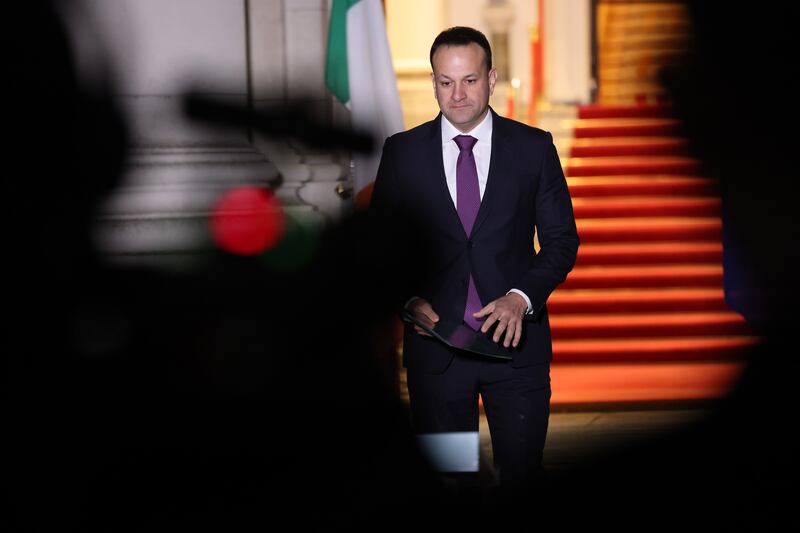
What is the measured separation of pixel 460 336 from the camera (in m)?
2.44

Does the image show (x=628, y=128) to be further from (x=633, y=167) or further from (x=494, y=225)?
(x=494, y=225)

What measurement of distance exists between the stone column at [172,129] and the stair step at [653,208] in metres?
4.22

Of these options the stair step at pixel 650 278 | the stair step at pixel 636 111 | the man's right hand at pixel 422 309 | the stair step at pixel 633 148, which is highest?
the man's right hand at pixel 422 309

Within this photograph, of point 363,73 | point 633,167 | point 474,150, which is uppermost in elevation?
point 363,73

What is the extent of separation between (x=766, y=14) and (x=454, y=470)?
8123 millimetres

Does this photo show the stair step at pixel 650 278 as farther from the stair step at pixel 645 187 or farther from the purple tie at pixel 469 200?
the purple tie at pixel 469 200

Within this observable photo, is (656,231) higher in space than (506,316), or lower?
lower

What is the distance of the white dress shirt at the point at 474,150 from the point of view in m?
2.52

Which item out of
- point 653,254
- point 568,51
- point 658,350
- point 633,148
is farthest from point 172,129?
point 568,51

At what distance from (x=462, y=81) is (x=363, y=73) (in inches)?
127

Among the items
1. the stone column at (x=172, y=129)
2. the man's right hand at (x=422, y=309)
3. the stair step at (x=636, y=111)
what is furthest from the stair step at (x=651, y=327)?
the man's right hand at (x=422, y=309)

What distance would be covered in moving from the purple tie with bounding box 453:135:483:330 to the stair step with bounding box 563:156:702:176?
686 centimetres

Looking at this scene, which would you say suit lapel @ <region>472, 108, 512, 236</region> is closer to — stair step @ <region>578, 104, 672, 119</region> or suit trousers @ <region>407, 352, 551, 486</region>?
suit trousers @ <region>407, 352, 551, 486</region>

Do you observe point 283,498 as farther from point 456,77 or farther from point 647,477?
point 456,77
